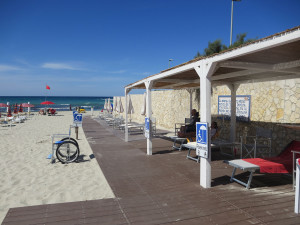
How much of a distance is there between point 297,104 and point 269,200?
12.8 ft

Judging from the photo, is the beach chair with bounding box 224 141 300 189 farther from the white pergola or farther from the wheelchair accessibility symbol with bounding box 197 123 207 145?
the wheelchair accessibility symbol with bounding box 197 123 207 145

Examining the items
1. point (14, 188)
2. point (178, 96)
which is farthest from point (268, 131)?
point (178, 96)

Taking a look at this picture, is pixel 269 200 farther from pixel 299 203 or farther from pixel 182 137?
pixel 182 137

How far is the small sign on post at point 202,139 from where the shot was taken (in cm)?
390

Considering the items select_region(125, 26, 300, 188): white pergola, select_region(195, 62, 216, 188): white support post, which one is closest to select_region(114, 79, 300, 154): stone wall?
select_region(125, 26, 300, 188): white pergola

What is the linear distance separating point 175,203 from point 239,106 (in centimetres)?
607

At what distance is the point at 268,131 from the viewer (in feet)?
19.2

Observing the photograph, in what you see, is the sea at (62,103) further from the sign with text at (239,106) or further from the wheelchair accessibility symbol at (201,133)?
the wheelchair accessibility symbol at (201,133)

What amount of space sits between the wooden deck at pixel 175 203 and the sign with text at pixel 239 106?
357 centimetres

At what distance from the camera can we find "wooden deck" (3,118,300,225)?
291 centimetres

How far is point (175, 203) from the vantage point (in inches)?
133

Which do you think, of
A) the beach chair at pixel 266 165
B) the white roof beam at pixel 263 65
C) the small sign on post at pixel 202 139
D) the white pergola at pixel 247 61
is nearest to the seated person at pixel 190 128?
the white pergola at pixel 247 61

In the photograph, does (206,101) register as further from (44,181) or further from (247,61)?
(44,181)

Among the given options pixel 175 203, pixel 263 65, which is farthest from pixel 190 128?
pixel 175 203
